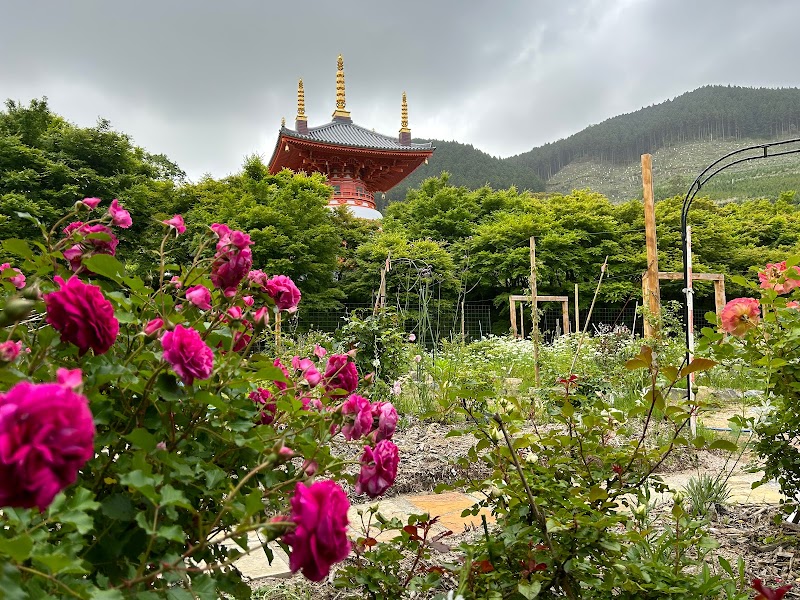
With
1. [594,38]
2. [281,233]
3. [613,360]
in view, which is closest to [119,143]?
[281,233]

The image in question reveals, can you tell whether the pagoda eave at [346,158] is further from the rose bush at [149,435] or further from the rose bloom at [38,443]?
the rose bloom at [38,443]

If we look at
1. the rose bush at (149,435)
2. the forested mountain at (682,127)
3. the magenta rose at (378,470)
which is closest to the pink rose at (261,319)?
the rose bush at (149,435)

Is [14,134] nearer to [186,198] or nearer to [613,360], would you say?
[186,198]

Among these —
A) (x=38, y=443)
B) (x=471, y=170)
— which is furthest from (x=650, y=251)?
(x=471, y=170)

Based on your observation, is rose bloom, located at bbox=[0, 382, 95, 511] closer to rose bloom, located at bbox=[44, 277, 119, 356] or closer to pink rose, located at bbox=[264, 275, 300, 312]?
rose bloom, located at bbox=[44, 277, 119, 356]

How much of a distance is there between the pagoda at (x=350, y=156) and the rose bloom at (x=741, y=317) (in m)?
14.4

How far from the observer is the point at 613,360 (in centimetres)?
557

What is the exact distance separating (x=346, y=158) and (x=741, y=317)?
51.5 feet

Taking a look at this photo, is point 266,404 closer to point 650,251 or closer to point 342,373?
point 342,373

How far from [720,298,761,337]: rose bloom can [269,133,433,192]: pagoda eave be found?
14855 mm

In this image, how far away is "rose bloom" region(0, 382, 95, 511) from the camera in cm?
32

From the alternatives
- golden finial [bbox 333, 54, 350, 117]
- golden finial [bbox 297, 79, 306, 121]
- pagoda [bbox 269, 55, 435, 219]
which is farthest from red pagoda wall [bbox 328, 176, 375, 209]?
golden finial [bbox 333, 54, 350, 117]

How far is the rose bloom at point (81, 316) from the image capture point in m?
0.56

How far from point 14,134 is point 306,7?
23.6 feet
